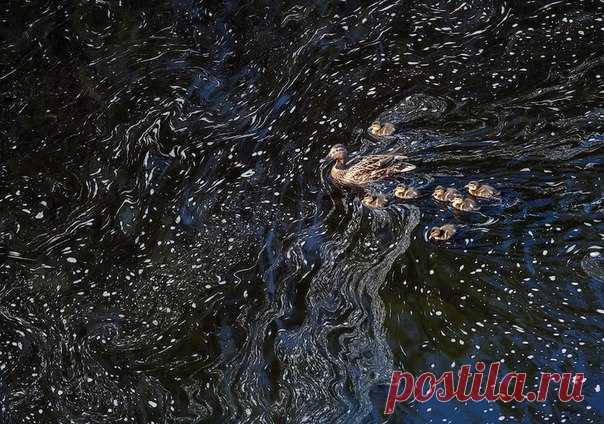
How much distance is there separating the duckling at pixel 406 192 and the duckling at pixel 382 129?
1.32 feet

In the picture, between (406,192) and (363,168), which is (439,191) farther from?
(363,168)

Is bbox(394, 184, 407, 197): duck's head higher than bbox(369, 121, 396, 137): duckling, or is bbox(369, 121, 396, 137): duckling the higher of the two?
bbox(369, 121, 396, 137): duckling

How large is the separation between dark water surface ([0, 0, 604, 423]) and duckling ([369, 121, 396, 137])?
0.12 feet

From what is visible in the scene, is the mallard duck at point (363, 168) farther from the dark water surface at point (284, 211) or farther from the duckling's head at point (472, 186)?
the duckling's head at point (472, 186)

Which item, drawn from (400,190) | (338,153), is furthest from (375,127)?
(400,190)

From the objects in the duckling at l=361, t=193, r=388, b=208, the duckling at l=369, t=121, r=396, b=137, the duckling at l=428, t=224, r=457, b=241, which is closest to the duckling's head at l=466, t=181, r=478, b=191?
the duckling at l=428, t=224, r=457, b=241

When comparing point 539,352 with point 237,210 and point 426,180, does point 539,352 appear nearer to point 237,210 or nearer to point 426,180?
point 426,180

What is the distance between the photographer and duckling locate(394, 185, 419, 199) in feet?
11.4

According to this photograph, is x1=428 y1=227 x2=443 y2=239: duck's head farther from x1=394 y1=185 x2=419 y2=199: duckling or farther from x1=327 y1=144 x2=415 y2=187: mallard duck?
x1=327 y1=144 x2=415 y2=187: mallard duck

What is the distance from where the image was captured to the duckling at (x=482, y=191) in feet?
11.1

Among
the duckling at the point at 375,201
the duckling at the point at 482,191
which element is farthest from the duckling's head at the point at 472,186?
the duckling at the point at 375,201

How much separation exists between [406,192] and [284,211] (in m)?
0.48

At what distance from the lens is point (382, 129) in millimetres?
3832

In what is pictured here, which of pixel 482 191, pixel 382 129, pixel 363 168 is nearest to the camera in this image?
pixel 482 191
